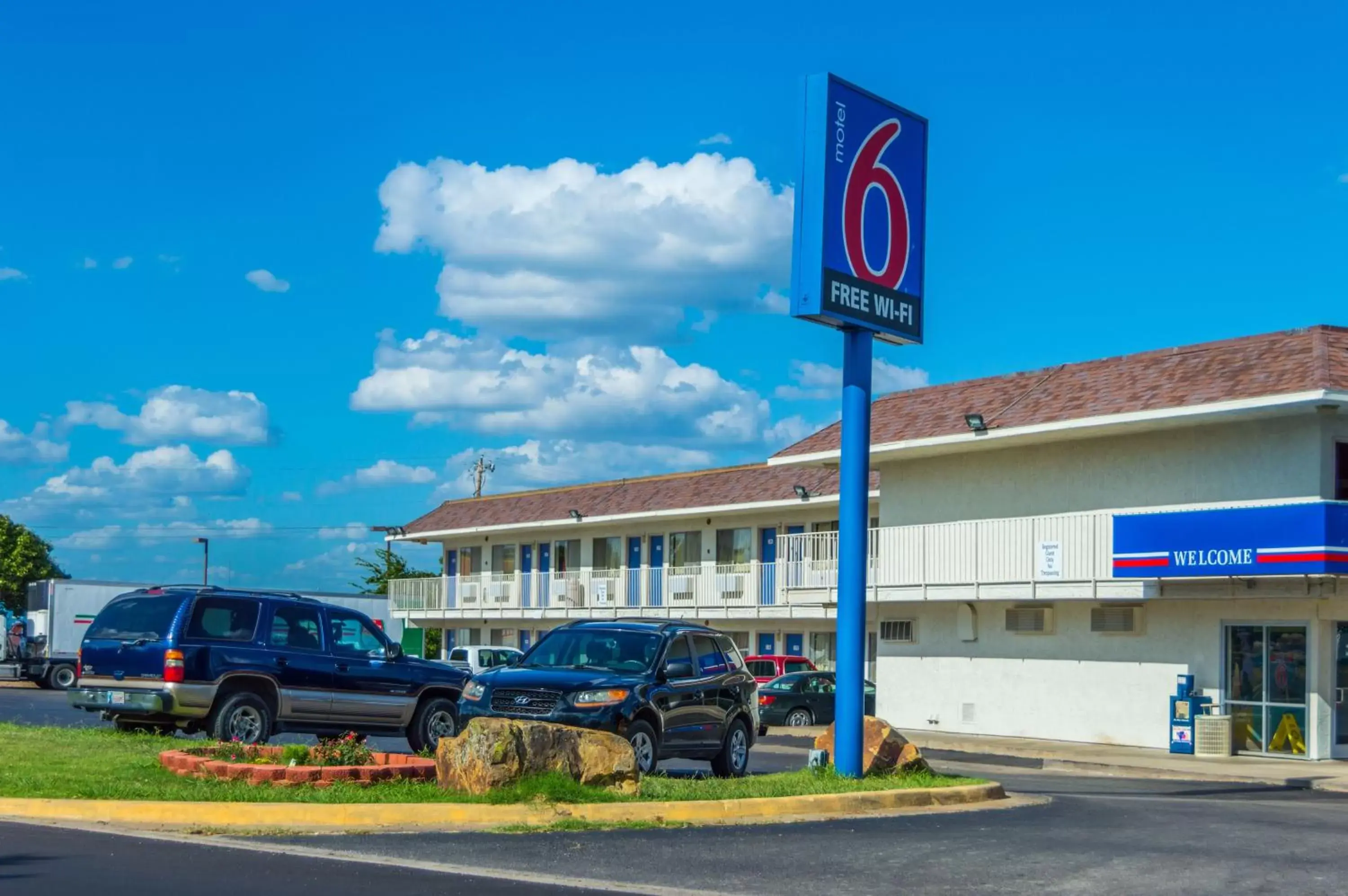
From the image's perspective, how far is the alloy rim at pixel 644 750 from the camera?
56.2 feet

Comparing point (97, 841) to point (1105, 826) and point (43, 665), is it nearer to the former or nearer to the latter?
point (1105, 826)

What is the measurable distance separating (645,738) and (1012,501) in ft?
55.4

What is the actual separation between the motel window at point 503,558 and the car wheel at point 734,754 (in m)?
37.5

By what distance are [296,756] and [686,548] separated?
35022mm

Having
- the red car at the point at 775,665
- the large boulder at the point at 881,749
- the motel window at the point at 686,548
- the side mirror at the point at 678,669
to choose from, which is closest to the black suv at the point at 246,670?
the side mirror at the point at 678,669

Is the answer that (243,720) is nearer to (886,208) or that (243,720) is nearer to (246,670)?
(246,670)

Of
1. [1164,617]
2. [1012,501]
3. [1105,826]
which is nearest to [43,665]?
[1012,501]

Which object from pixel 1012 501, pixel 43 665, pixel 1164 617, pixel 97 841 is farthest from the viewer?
pixel 43 665

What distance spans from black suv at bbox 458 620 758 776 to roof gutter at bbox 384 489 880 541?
57.3 feet

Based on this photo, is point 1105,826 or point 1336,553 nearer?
point 1105,826

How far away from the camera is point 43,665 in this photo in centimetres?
4938

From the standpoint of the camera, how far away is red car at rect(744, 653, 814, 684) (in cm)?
3791

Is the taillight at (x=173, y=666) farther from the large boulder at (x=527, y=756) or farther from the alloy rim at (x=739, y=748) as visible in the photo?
the alloy rim at (x=739, y=748)

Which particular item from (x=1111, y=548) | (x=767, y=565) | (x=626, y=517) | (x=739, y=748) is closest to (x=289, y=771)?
(x=739, y=748)
